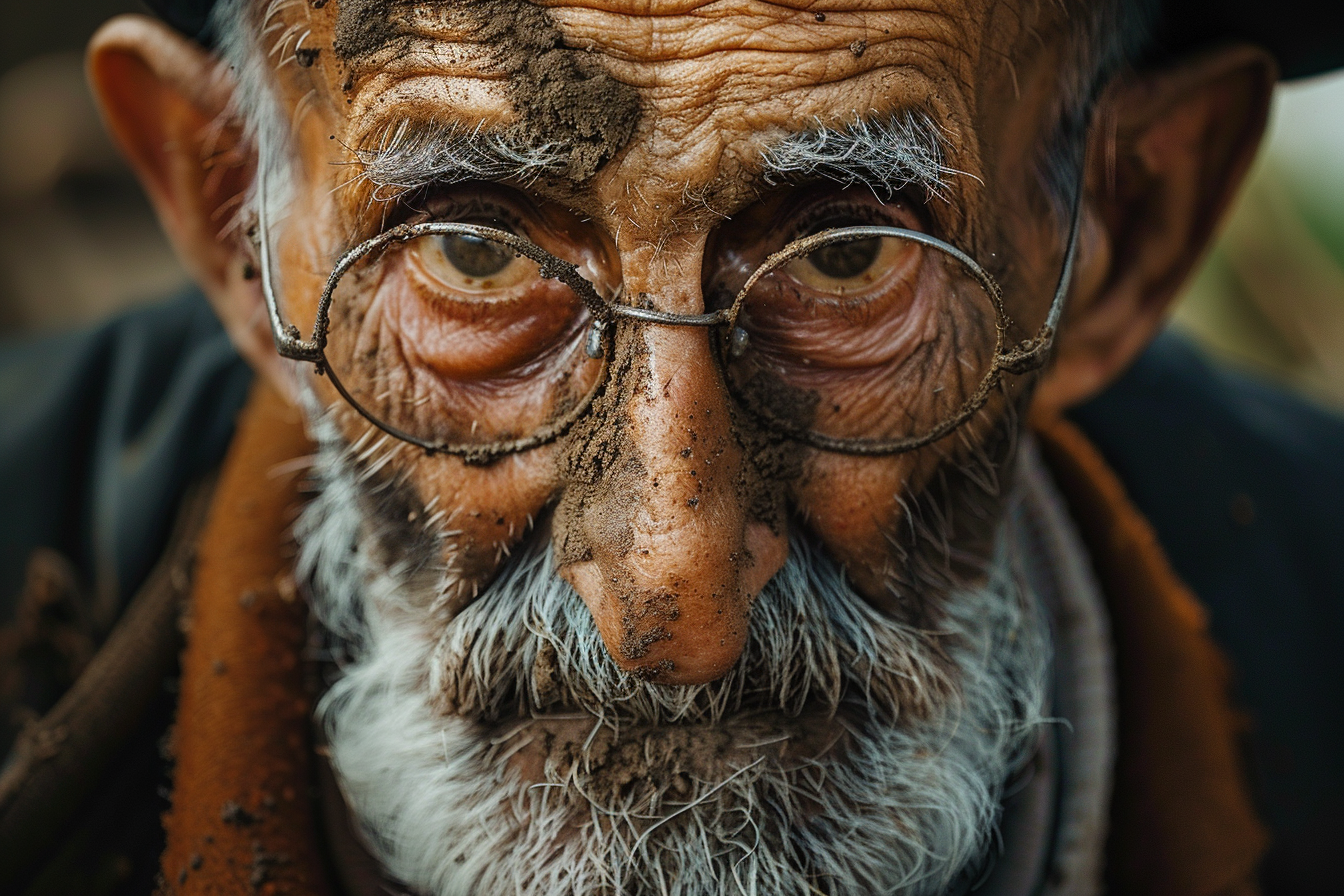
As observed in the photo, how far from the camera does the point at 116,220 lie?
4.70 meters

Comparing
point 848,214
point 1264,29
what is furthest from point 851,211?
point 1264,29

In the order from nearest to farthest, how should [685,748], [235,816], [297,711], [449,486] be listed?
[685,748] → [449,486] → [235,816] → [297,711]

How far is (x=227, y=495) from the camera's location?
2035 mm

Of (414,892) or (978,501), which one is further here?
(414,892)

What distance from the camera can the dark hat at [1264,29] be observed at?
1854 mm

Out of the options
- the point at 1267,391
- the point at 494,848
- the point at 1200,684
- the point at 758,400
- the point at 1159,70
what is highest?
the point at 758,400

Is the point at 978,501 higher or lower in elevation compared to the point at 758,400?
lower

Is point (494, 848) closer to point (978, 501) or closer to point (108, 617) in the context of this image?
point (978, 501)

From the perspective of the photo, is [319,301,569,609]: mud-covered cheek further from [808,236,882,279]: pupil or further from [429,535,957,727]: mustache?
[808,236,882,279]: pupil

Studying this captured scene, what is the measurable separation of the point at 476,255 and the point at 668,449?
389 mm

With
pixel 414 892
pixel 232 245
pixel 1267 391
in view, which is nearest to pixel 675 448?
pixel 414 892

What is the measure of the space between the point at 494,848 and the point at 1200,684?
1531 mm

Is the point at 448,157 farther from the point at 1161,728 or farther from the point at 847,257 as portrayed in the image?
the point at 1161,728

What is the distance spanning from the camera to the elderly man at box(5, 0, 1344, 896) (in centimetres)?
119
